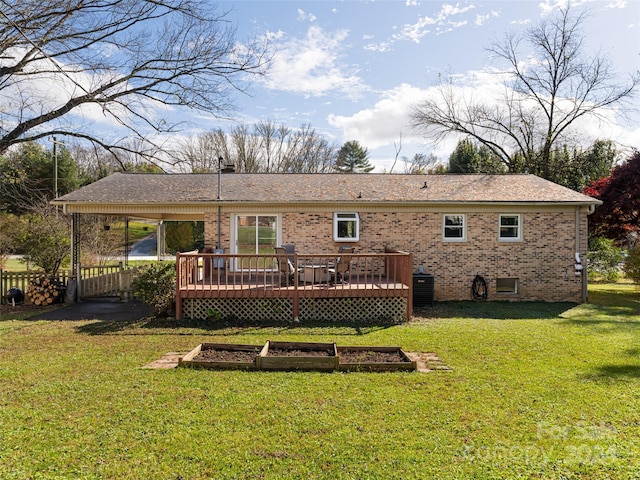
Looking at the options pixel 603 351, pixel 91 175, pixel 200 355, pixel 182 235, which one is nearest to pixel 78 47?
pixel 200 355

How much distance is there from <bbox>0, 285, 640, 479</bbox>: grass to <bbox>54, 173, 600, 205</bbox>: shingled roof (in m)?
5.69

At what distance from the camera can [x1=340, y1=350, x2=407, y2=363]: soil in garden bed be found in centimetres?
629

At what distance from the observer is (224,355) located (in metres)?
6.51

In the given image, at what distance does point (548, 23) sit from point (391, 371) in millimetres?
28639

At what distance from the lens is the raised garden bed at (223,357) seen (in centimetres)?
600

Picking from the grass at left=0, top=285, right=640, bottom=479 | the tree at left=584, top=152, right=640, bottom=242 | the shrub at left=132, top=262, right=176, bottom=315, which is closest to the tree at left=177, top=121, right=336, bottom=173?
the shrub at left=132, top=262, right=176, bottom=315

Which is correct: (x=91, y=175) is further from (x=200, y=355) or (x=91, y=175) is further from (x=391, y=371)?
(x=391, y=371)

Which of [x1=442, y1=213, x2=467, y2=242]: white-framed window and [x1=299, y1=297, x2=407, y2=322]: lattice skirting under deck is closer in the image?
[x1=299, y1=297, x2=407, y2=322]: lattice skirting under deck

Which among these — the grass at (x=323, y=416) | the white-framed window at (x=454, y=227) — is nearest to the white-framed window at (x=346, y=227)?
the white-framed window at (x=454, y=227)

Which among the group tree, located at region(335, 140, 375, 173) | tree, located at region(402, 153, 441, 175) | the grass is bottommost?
the grass

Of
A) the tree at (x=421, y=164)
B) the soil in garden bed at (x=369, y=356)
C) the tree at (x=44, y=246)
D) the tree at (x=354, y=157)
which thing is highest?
the tree at (x=354, y=157)

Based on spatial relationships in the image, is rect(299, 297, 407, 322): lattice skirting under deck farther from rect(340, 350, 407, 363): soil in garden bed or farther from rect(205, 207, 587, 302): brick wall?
rect(340, 350, 407, 363): soil in garden bed

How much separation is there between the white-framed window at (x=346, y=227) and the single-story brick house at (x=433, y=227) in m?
0.03

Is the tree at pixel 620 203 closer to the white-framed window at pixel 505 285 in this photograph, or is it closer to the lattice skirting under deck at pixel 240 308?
the white-framed window at pixel 505 285
